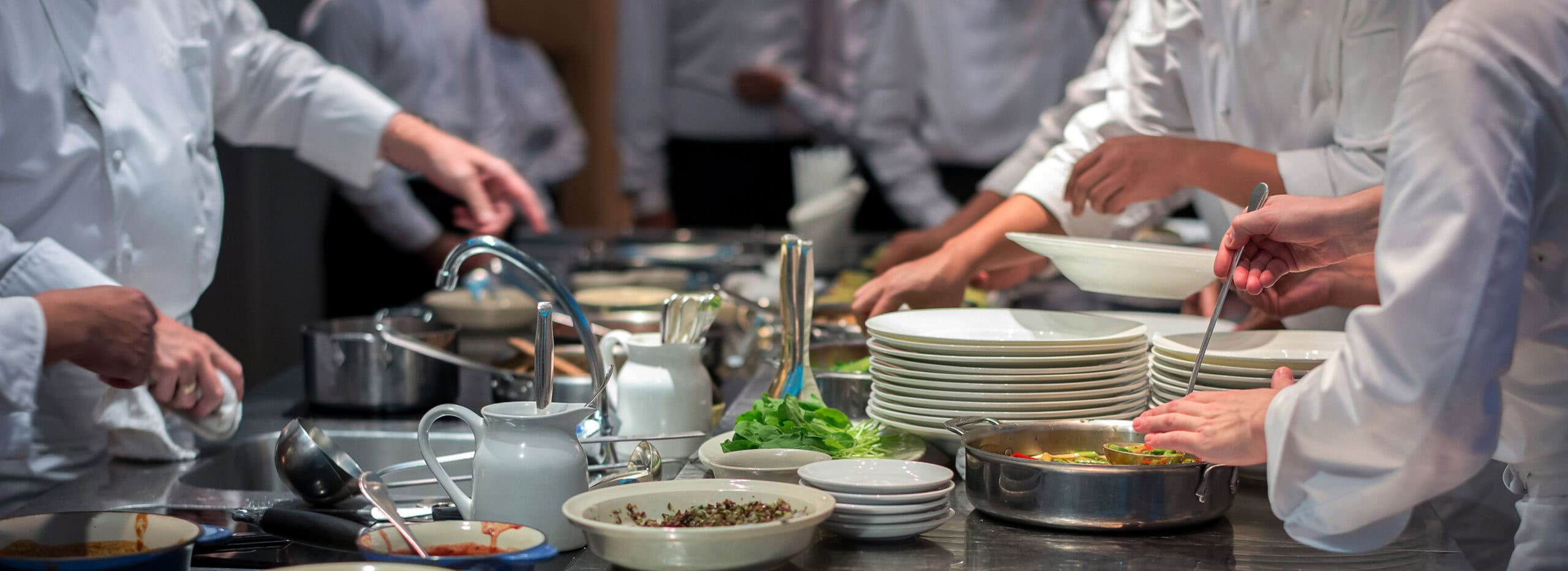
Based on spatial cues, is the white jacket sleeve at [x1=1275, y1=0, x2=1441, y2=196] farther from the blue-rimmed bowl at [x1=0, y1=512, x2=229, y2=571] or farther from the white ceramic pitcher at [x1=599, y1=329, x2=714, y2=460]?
the blue-rimmed bowl at [x1=0, y1=512, x2=229, y2=571]

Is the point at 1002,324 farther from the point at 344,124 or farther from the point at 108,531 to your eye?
the point at 344,124

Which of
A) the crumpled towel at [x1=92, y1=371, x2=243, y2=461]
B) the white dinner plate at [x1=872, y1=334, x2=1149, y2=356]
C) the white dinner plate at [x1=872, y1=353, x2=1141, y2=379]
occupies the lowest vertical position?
the crumpled towel at [x1=92, y1=371, x2=243, y2=461]

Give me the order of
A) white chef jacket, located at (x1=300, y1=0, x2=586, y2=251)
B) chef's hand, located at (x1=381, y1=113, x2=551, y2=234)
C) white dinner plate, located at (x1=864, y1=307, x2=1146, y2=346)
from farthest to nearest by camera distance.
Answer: white chef jacket, located at (x1=300, y1=0, x2=586, y2=251) → chef's hand, located at (x1=381, y1=113, x2=551, y2=234) → white dinner plate, located at (x1=864, y1=307, x2=1146, y2=346)

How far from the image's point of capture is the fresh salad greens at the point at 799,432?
3.76 feet

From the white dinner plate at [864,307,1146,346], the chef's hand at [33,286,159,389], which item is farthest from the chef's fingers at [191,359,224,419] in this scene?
the white dinner plate at [864,307,1146,346]

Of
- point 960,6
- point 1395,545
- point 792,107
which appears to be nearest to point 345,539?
point 1395,545

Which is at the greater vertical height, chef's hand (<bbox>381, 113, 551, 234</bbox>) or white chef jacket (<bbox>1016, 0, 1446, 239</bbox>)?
white chef jacket (<bbox>1016, 0, 1446, 239</bbox>)

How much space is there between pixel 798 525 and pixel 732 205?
3.88 meters

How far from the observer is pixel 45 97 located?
138 centimetres

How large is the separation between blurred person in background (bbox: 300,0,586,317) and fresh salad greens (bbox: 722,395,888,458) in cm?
230

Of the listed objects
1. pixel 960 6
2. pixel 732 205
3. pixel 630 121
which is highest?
pixel 960 6

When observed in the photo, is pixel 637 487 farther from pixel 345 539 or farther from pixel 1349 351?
pixel 1349 351

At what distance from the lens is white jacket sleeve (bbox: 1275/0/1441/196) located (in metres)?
1.34

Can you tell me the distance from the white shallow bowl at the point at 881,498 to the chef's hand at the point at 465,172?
3.39ft
